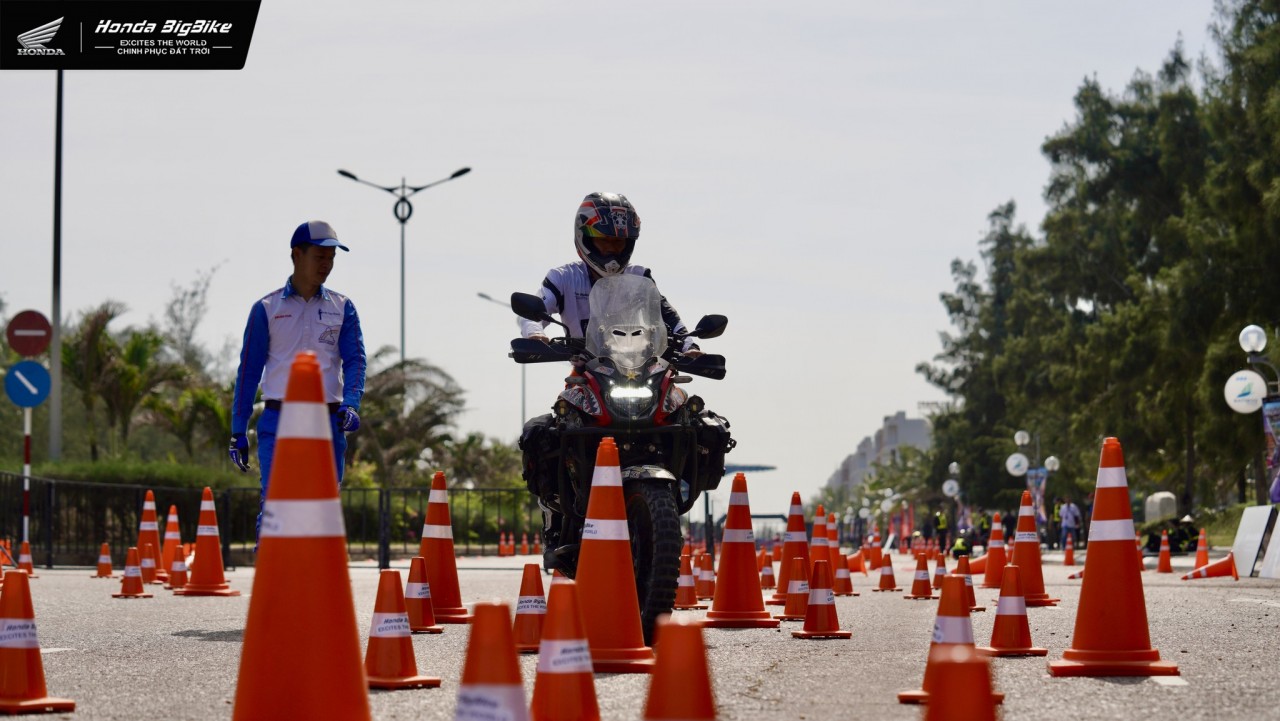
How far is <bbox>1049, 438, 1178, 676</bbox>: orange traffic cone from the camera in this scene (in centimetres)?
672

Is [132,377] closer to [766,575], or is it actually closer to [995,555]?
[766,575]

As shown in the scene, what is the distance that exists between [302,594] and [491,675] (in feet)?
2.99

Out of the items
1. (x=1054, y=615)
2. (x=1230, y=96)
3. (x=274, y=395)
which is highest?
(x=1230, y=96)

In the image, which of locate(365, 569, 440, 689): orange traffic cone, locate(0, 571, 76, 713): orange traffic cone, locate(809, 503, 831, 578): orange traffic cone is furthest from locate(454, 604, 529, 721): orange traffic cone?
locate(809, 503, 831, 578): orange traffic cone

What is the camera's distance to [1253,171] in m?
37.3

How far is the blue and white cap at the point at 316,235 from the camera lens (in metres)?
8.89

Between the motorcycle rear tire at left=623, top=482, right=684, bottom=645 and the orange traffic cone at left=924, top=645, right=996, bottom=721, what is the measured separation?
3.68 meters

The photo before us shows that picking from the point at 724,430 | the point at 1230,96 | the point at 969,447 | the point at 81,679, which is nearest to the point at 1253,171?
the point at 1230,96

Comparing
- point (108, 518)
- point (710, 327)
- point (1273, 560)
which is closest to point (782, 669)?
point (710, 327)

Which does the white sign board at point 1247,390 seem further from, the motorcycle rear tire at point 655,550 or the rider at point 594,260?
the motorcycle rear tire at point 655,550

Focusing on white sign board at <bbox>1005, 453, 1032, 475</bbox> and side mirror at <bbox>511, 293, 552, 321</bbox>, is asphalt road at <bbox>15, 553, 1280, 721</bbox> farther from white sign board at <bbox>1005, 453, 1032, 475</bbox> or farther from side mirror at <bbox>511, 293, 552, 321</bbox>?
white sign board at <bbox>1005, 453, 1032, 475</bbox>

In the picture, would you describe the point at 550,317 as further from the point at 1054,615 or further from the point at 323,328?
the point at 1054,615

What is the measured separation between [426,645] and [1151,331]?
135ft

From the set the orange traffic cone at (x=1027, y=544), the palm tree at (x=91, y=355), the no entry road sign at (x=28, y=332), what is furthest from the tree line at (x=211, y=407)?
the orange traffic cone at (x=1027, y=544)
